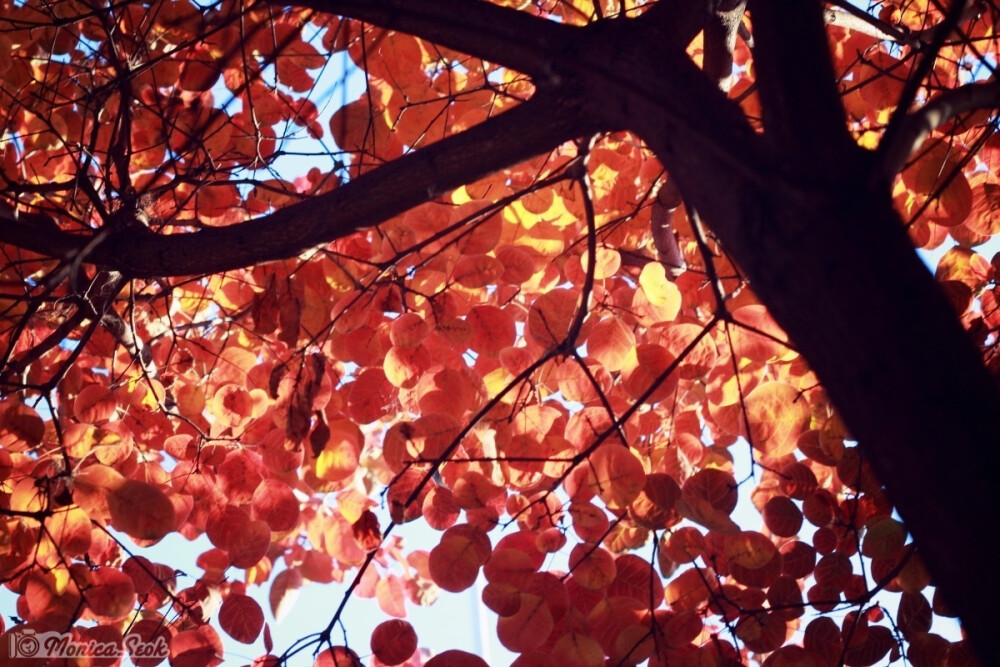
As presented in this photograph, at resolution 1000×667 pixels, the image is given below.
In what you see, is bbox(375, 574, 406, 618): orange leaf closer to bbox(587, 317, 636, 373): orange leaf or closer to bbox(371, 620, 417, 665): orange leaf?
bbox(371, 620, 417, 665): orange leaf

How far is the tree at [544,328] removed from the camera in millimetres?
1076

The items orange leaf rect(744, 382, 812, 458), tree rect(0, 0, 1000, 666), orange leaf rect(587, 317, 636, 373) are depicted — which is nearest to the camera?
tree rect(0, 0, 1000, 666)

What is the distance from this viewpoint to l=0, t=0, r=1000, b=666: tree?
42.4 inches

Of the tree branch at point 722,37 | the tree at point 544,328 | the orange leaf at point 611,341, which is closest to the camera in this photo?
the tree at point 544,328

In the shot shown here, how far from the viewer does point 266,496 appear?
279cm

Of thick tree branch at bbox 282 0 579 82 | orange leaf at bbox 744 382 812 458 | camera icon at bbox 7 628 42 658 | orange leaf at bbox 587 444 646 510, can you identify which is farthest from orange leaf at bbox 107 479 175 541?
orange leaf at bbox 744 382 812 458

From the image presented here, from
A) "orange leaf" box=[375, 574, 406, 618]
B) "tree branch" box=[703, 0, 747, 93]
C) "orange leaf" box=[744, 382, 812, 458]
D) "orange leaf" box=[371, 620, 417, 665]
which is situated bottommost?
"orange leaf" box=[371, 620, 417, 665]

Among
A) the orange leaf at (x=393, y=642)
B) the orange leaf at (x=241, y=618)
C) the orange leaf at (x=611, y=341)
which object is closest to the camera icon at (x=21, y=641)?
the orange leaf at (x=241, y=618)

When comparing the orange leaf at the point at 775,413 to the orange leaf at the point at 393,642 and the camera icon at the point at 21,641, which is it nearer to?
the orange leaf at the point at 393,642

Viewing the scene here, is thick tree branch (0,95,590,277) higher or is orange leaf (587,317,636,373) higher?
orange leaf (587,317,636,373)

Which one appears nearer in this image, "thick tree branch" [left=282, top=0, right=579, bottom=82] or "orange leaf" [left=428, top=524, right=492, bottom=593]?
"thick tree branch" [left=282, top=0, right=579, bottom=82]

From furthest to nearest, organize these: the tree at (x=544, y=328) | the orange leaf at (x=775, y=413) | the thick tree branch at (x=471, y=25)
Result: the orange leaf at (x=775, y=413), the thick tree branch at (x=471, y=25), the tree at (x=544, y=328)

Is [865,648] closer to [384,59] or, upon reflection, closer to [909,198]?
[909,198]

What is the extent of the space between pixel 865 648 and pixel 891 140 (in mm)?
1983
